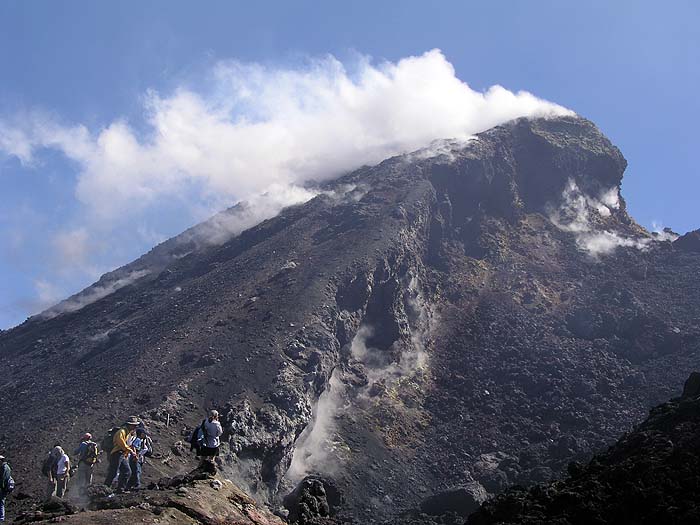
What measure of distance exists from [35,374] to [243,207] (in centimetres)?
5480

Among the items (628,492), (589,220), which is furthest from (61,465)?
(589,220)

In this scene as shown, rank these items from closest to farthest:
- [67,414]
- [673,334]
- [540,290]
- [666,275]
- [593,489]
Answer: [593,489] < [67,414] < [673,334] < [540,290] < [666,275]

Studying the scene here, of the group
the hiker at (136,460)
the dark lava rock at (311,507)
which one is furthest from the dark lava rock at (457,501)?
the hiker at (136,460)

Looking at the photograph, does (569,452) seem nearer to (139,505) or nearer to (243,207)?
(139,505)

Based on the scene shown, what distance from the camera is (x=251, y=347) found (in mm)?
54031

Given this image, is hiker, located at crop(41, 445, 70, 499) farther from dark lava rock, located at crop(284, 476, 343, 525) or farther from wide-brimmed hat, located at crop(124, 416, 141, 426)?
wide-brimmed hat, located at crop(124, 416, 141, 426)

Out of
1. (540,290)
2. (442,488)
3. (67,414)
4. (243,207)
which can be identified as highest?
(243,207)

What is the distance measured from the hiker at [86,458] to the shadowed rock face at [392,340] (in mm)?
10138

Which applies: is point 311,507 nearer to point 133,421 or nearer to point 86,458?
point 86,458

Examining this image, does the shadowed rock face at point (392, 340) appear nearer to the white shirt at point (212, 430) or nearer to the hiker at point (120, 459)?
A: the hiker at point (120, 459)

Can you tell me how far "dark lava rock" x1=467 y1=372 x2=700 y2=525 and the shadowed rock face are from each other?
20.3 meters

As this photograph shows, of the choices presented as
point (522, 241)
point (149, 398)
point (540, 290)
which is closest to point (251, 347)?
point (149, 398)

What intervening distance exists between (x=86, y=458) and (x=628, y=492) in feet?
62.2

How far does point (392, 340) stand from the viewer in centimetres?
6912
